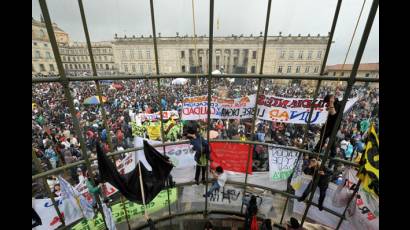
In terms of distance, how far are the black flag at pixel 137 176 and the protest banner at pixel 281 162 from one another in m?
2.79

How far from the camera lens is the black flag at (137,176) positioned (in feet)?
14.4

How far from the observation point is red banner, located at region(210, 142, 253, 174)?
557 cm

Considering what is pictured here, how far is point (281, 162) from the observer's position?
5395 millimetres

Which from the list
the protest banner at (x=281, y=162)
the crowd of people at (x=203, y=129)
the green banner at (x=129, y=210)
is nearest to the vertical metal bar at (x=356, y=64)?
the protest banner at (x=281, y=162)

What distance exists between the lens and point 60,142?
10.1 m

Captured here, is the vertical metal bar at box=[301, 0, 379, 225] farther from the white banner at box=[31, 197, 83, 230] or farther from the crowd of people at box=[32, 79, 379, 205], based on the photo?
the white banner at box=[31, 197, 83, 230]

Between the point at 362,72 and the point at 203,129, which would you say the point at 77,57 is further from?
the point at 362,72

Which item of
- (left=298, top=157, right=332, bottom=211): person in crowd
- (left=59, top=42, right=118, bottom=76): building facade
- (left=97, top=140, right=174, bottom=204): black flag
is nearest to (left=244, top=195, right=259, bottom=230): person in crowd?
(left=298, top=157, right=332, bottom=211): person in crowd

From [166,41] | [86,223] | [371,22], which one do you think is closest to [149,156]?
[86,223]

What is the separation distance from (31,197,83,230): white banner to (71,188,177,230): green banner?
41 cm

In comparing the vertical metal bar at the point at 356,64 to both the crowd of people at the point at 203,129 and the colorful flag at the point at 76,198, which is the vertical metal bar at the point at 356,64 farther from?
the colorful flag at the point at 76,198

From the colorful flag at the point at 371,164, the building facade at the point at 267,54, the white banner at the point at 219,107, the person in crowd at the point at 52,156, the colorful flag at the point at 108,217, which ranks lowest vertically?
the person in crowd at the point at 52,156
